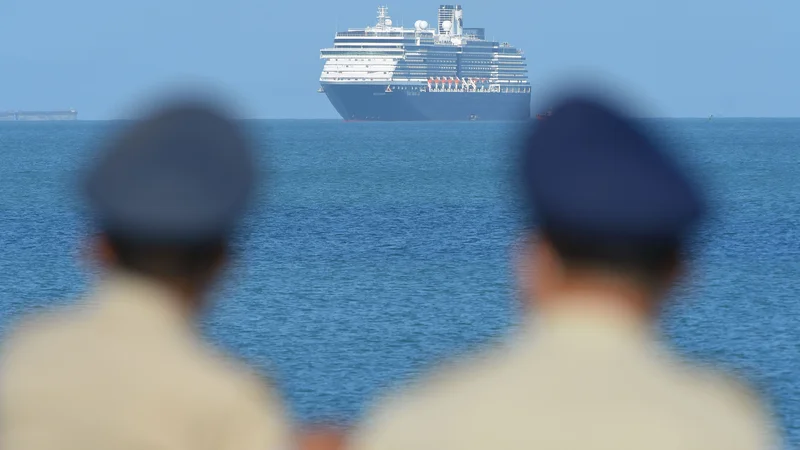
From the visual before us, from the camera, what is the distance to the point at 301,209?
1847 inches

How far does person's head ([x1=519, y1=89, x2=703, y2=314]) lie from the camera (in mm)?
2023

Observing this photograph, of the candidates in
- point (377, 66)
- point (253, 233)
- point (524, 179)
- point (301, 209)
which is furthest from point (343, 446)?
point (377, 66)

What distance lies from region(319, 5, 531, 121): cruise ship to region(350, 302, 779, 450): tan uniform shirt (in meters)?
143

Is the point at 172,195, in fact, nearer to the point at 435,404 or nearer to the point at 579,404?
the point at 435,404

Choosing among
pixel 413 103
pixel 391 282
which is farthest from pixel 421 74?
pixel 391 282

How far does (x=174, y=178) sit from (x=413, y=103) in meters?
150

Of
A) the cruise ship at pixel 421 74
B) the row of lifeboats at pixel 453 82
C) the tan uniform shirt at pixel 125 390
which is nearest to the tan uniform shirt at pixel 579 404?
the tan uniform shirt at pixel 125 390

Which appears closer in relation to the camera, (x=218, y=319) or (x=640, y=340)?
(x=640, y=340)

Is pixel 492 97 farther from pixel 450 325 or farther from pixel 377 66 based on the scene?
pixel 450 325

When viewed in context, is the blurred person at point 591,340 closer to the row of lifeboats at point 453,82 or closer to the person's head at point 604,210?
the person's head at point 604,210

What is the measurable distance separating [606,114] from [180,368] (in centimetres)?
69

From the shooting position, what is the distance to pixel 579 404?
192 cm

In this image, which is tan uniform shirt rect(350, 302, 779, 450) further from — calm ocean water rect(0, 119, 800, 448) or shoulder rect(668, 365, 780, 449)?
calm ocean water rect(0, 119, 800, 448)

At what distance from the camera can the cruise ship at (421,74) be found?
5866 inches
